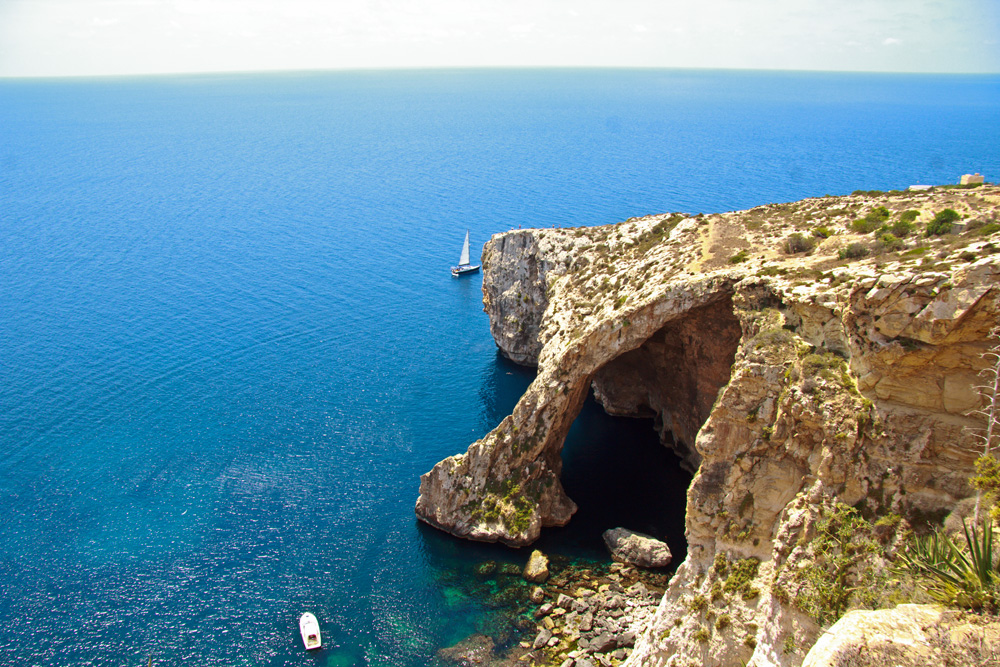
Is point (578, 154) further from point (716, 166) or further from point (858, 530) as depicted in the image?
point (858, 530)

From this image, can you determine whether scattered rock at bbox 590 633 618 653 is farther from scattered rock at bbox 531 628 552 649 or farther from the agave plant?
the agave plant

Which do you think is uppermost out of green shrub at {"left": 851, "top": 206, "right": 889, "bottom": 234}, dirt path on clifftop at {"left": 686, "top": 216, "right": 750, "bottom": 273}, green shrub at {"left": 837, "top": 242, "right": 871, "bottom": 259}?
green shrub at {"left": 851, "top": 206, "right": 889, "bottom": 234}

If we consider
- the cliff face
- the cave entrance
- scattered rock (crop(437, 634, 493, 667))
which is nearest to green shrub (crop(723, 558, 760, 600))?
the cliff face

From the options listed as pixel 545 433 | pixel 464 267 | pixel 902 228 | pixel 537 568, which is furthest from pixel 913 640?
pixel 464 267

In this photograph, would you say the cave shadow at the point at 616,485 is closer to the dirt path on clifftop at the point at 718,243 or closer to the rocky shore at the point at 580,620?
the rocky shore at the point at 580,620

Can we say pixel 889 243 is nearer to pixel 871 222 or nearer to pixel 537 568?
pixel 871 222

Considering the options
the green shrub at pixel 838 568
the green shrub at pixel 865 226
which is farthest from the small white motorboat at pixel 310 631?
the green shrub at pixel 865 226

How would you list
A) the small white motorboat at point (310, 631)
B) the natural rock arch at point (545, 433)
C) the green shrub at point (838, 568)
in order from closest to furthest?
the green shrub at point (838, 568) → the small white motorboat at point (310, 631) → the natural rock arch at point (545, 433)
